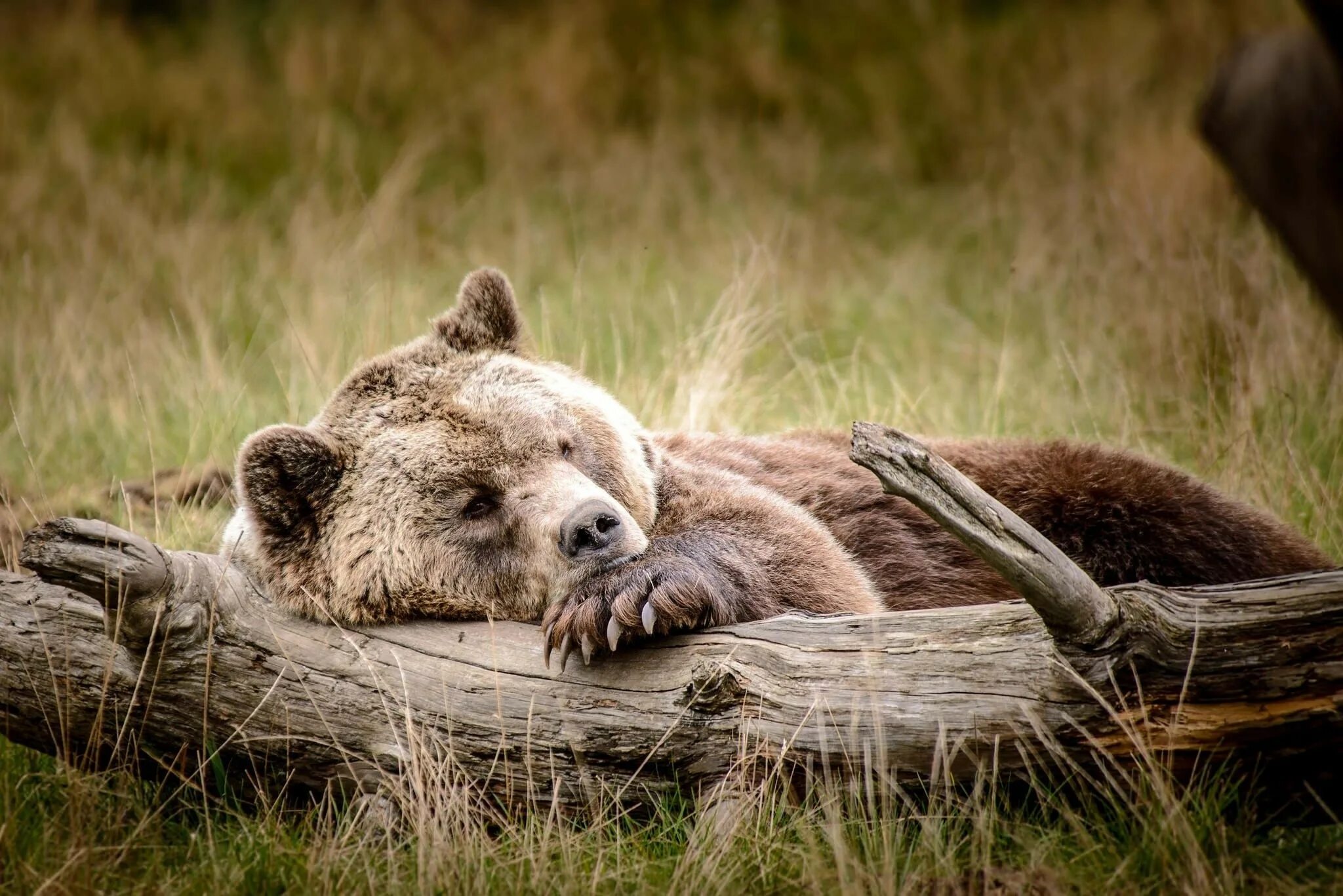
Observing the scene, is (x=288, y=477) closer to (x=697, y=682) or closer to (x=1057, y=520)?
(x=697, y=682)

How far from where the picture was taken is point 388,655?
362 cm

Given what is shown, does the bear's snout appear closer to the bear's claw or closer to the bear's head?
the bear's head

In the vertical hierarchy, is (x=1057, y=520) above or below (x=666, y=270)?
below

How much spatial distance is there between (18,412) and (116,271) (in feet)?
7.61

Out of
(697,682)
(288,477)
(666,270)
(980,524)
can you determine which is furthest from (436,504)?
(666,270)

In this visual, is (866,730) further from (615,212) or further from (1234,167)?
(615,212)

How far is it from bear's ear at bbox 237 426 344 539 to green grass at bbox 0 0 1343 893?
0.93m

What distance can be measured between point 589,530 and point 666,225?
23.2 ft

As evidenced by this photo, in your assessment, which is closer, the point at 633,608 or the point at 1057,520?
the point at 633,608

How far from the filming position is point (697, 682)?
3287mm

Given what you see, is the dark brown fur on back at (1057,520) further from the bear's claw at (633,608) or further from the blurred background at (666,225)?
the bear's claw at (633,608)

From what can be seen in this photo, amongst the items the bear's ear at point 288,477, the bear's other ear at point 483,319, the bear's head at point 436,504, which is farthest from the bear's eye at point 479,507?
the bear's other ear at point 483,319

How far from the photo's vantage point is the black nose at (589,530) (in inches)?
141

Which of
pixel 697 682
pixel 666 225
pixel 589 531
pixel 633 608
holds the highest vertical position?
pixel 666 225
